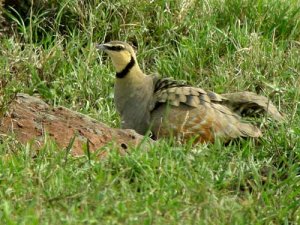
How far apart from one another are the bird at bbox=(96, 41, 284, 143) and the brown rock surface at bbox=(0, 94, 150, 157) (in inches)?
20.0

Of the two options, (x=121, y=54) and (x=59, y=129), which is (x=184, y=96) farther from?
(x=59, y=129)

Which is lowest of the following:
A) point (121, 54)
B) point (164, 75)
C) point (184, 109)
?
point (164, 75)

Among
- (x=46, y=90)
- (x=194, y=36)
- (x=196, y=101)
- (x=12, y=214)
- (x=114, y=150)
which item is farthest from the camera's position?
(x=194, y=36)

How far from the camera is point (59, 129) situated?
7.07m

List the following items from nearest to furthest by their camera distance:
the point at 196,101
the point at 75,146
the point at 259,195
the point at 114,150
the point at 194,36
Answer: the point at 259,195, the point at 114,150, the point at 75,146, the point at 196,101, the point at 194,36

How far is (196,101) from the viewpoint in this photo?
25.9ft

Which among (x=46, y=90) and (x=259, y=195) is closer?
(x=259, y=195)

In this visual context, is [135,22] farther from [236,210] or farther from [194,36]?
[236,210]

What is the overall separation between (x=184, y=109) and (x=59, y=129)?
1194mm

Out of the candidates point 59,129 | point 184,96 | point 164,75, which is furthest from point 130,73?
point 59,129

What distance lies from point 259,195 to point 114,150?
1.02 meters


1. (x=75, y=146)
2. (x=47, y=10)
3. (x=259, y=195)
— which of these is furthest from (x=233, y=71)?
(x=259, y=195)

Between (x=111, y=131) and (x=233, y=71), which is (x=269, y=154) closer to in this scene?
(x=111, y=131)

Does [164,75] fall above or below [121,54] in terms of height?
below
